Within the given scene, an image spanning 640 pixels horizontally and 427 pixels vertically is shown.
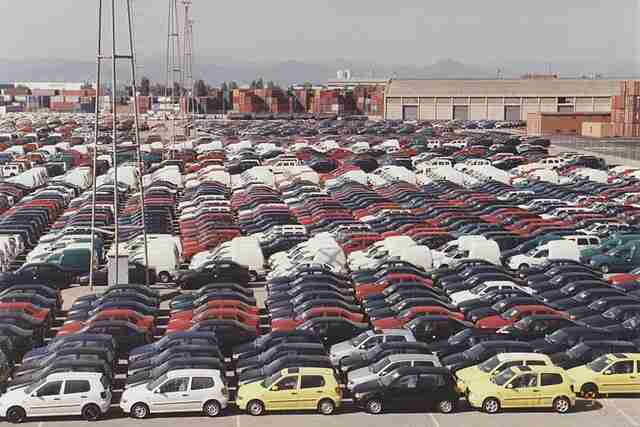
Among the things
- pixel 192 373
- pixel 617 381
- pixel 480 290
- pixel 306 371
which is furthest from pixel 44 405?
pixel 480 290

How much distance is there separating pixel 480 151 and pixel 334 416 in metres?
43.4

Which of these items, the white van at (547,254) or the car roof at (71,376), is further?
the white van at (547,254)

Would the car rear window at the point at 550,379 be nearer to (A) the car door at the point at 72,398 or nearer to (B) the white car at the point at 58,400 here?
(B) the white car at the point at 58,400

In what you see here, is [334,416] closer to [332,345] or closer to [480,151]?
[332,345]

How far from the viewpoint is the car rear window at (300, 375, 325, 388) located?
48.4 ft

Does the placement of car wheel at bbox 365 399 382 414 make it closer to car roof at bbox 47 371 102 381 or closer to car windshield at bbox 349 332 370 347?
car windshield at bbox 349 332 370 347

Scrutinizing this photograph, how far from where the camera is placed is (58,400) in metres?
14.4

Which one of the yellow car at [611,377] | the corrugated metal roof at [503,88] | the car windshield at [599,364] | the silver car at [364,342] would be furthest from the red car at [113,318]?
the corrugated metal roof at [503,88]

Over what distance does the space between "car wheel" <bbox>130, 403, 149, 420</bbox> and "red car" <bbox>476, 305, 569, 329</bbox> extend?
7.69m

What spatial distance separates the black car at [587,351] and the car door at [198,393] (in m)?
6.23

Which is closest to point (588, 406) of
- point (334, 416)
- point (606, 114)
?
point (334, 416)

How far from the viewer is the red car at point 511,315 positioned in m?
19.1

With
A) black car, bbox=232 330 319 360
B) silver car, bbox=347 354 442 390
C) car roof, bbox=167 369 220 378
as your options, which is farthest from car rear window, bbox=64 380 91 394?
silver car, bbox=347 354 442 390

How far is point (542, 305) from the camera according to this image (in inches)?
780
